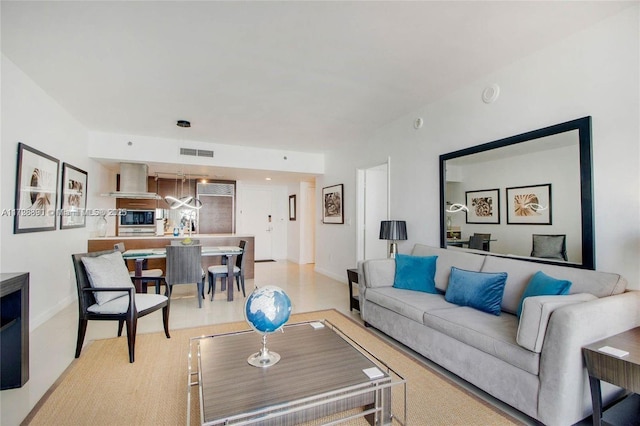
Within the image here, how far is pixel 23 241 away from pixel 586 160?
4.93 m

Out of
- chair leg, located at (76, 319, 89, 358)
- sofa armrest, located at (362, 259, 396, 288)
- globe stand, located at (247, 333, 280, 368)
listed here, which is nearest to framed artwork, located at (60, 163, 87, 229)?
chair leg, located at (76, 319, 89, 358)

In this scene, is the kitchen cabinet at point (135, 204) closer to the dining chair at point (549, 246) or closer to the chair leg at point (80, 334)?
the chair leg at point (80, 334)

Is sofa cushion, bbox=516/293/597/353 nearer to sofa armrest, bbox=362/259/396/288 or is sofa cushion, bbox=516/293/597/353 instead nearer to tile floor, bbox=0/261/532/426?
tile floor, bbox=0/261/532/426

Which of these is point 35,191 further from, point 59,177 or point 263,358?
point 263,358

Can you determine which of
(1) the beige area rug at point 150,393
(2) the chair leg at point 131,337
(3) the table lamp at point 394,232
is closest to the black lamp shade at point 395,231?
(3) the table lamp at point 394,232

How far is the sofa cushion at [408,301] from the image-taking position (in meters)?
2.59

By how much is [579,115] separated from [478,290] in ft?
5.04

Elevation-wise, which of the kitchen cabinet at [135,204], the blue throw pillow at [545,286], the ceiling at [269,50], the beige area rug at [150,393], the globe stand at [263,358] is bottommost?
the beige area rug at [150,393]

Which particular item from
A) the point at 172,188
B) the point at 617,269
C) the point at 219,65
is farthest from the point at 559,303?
the point at 172,188

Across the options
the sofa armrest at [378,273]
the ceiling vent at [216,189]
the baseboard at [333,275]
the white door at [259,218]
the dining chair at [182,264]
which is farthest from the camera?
the white door at [259,218]

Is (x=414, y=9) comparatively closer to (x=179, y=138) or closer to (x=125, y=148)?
(x=179, y=138)

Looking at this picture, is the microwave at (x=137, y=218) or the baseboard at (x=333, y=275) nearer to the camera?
the baseboard at (x=333, y=275)

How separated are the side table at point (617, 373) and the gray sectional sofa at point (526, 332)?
48 mm

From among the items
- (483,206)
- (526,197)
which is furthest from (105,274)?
(526,197)
